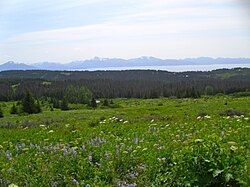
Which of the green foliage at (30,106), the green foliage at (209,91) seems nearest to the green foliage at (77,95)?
the green foliage at (209,91)

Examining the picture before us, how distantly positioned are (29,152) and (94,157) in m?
2.13

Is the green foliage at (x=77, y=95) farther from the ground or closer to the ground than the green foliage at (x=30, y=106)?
closer to the ground

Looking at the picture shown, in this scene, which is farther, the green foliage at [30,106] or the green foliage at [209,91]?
the green foliage at [209,91]

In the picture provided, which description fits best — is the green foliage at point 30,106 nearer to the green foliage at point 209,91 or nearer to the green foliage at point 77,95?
the green foliage at point 77,95

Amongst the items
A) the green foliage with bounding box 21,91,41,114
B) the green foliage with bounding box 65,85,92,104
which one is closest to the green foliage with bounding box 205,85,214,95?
the green foliage with bounding box 65,85,92,104

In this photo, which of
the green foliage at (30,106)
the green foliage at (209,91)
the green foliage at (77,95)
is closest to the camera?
the green foliage at (30,106)

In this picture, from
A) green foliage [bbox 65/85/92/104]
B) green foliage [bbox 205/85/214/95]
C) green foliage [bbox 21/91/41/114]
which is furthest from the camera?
green foliage [bbox 205/85/214/95]

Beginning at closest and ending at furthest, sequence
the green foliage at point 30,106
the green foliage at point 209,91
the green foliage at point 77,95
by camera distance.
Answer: the green foliage at point 30,106
the green foliage at point 77,95
the green foliage at point 209,91

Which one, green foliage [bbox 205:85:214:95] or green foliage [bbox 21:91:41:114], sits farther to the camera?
green foliage [bbox 205:85:214:95]

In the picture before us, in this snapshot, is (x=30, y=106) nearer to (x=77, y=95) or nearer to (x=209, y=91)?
(x=77, y=95)

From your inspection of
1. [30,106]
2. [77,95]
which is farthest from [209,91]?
[30,106]

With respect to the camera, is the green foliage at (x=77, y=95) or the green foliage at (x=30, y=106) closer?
the green foliage at (x=30, y=106)

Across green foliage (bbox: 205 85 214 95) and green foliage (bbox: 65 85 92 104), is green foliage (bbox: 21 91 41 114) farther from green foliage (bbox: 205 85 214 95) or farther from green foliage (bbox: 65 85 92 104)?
green foliage (bbox: 205 85 214 95)

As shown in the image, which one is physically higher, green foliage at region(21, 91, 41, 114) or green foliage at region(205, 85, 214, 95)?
green foliage at region(21, 91, 41, 114)
